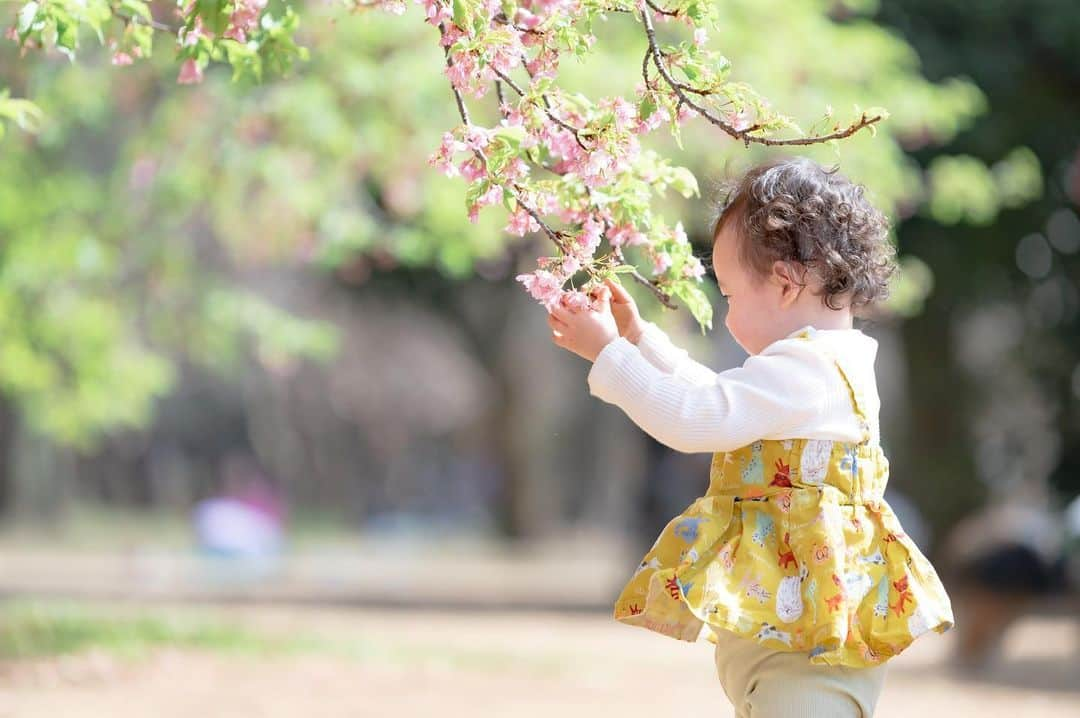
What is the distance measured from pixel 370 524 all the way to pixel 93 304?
2597cm

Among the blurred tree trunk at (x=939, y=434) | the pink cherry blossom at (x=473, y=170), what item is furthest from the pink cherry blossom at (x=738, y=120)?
the blurred tree trunk at (x=939, y=434)

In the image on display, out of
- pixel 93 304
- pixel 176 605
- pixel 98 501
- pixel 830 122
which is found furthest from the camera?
pixel 98 501

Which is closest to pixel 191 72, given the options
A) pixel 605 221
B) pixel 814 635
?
pixel 605 221

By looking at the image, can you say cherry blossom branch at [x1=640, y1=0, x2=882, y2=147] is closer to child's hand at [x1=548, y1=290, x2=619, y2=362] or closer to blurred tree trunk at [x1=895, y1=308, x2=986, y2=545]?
child's hand at [x1=548, y1=290, x2=619, y2=362]

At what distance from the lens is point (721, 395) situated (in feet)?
9.52

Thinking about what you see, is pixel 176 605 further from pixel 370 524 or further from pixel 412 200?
pixel 370 524

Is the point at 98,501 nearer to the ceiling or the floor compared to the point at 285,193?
nearer to the ceiling

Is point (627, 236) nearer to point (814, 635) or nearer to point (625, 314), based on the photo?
point (625, 314)

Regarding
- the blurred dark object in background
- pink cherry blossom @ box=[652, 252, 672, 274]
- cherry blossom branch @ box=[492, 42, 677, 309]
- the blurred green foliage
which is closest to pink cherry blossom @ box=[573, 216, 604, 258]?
cherry blossom branch @ box=[492, 42, 677, 309]

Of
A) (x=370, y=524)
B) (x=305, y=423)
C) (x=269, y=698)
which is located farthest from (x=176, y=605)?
(x=305, y=423)

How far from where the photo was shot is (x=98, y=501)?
126ft

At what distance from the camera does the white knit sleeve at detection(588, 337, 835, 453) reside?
2.89 metres

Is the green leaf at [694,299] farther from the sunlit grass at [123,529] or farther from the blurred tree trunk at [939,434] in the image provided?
the sunlit grass at [123,529]

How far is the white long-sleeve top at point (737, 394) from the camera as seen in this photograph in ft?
9.48
